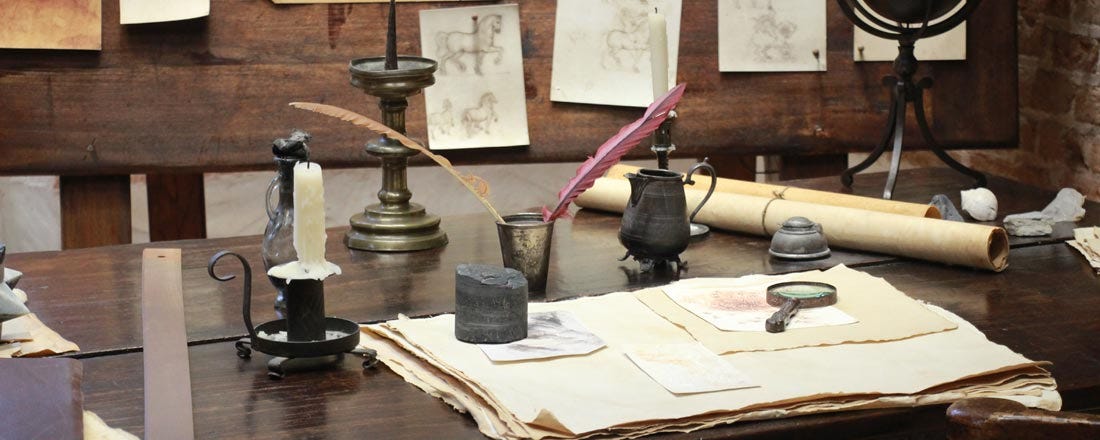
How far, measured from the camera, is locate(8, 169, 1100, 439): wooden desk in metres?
1.28

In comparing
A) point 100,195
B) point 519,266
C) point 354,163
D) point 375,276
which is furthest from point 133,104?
point 519,266

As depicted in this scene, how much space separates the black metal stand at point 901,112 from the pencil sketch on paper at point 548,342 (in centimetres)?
103

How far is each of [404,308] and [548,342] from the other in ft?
0.87

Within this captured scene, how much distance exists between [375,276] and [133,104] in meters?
0.83

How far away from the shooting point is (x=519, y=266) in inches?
67.4

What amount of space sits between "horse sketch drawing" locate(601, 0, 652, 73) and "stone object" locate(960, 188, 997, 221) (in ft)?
2.30

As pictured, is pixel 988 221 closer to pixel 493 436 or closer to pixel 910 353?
pixel 910 353

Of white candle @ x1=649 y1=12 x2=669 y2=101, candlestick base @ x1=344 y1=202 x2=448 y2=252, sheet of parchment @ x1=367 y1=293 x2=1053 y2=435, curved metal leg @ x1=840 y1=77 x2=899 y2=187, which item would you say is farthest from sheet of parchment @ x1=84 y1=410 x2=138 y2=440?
curved metal leg @ x1=840 y1=77 x2=899 y2=187

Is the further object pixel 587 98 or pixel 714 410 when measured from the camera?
pixel 587 98

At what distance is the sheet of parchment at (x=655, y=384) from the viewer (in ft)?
4.15

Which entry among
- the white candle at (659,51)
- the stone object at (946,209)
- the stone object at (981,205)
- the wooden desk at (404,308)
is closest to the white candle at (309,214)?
the wooden desk at (404,308)

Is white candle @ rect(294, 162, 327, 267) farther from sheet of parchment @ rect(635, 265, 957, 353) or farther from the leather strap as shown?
sheet of parchment @ rect(635, 265, 957, 353)

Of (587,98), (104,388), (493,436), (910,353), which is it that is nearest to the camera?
(493,436)

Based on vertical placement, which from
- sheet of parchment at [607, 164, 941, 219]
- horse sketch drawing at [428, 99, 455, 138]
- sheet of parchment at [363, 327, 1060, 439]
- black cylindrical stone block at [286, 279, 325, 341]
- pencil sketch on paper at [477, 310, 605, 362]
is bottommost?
sheet of parchment at [363, 327, 1060, 439]
